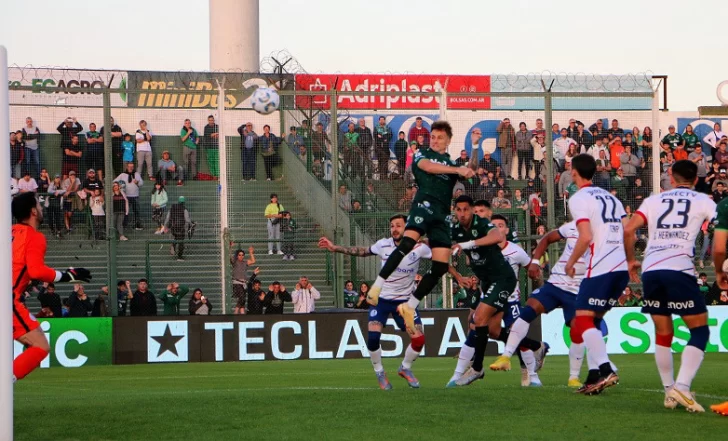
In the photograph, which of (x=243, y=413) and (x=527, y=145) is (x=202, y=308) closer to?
(x=527, y=145)

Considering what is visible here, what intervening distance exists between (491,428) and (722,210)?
3.34 m

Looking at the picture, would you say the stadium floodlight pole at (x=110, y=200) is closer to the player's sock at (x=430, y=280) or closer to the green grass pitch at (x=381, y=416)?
the green grass pitch at (x=381, y=416)

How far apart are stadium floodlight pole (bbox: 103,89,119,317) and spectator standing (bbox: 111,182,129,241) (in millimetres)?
83

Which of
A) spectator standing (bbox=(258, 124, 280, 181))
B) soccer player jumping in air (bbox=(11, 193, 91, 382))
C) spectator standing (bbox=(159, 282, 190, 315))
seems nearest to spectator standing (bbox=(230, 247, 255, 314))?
spectator standing (bbox=(159, 282, 190, 315))

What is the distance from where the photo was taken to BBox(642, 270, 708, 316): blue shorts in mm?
9836

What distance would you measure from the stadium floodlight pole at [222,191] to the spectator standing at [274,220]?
3.72ft

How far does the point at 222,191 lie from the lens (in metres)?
25.0

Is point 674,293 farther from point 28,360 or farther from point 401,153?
point 401,153

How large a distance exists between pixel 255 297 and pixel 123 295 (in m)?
3.05

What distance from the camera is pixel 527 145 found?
26047 millimetres

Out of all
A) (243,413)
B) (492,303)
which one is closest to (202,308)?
(492,303)

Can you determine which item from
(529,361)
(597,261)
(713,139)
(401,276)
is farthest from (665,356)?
(713,139)

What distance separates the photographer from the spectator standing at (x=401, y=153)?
1011 inches

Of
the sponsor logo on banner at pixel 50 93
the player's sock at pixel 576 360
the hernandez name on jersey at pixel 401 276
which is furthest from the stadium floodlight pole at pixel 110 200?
the player's sock at pixel 576 360
